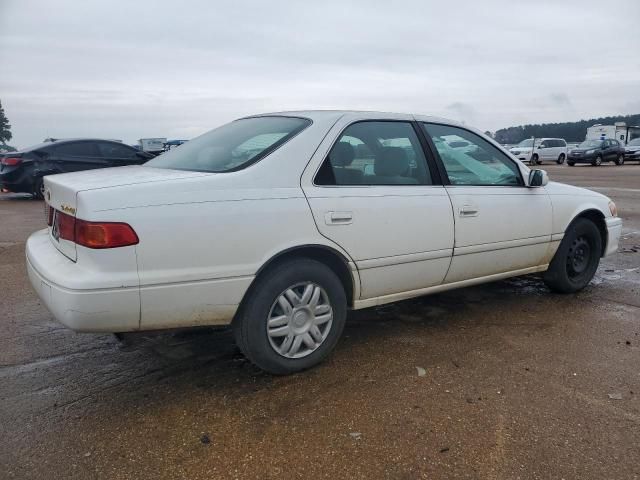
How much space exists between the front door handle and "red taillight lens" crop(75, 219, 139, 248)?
2.24 m

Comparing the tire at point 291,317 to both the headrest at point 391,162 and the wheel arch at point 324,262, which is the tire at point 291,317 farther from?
the headrest at point 391,162

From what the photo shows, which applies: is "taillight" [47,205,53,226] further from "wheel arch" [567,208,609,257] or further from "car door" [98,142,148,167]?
"car door" [98,142,148,167]

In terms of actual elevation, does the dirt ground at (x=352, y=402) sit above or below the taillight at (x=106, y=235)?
below

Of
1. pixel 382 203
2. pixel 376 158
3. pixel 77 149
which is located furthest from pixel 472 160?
pixel 77 149

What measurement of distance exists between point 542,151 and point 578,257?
3030 centimetres

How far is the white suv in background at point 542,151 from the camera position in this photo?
32.2 meters

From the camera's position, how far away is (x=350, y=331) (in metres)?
4.00

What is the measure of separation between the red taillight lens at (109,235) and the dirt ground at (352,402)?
0.90 m

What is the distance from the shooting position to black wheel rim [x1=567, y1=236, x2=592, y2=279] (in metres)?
4.80

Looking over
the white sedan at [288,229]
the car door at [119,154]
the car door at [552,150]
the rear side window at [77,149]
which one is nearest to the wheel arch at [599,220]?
the white sedan at [288,229]

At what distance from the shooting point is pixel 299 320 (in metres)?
3.18

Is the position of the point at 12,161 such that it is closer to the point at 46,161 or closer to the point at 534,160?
the point at 46,161

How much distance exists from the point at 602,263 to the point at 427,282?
3550mm

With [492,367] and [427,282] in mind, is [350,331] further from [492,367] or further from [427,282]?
[492,367]
